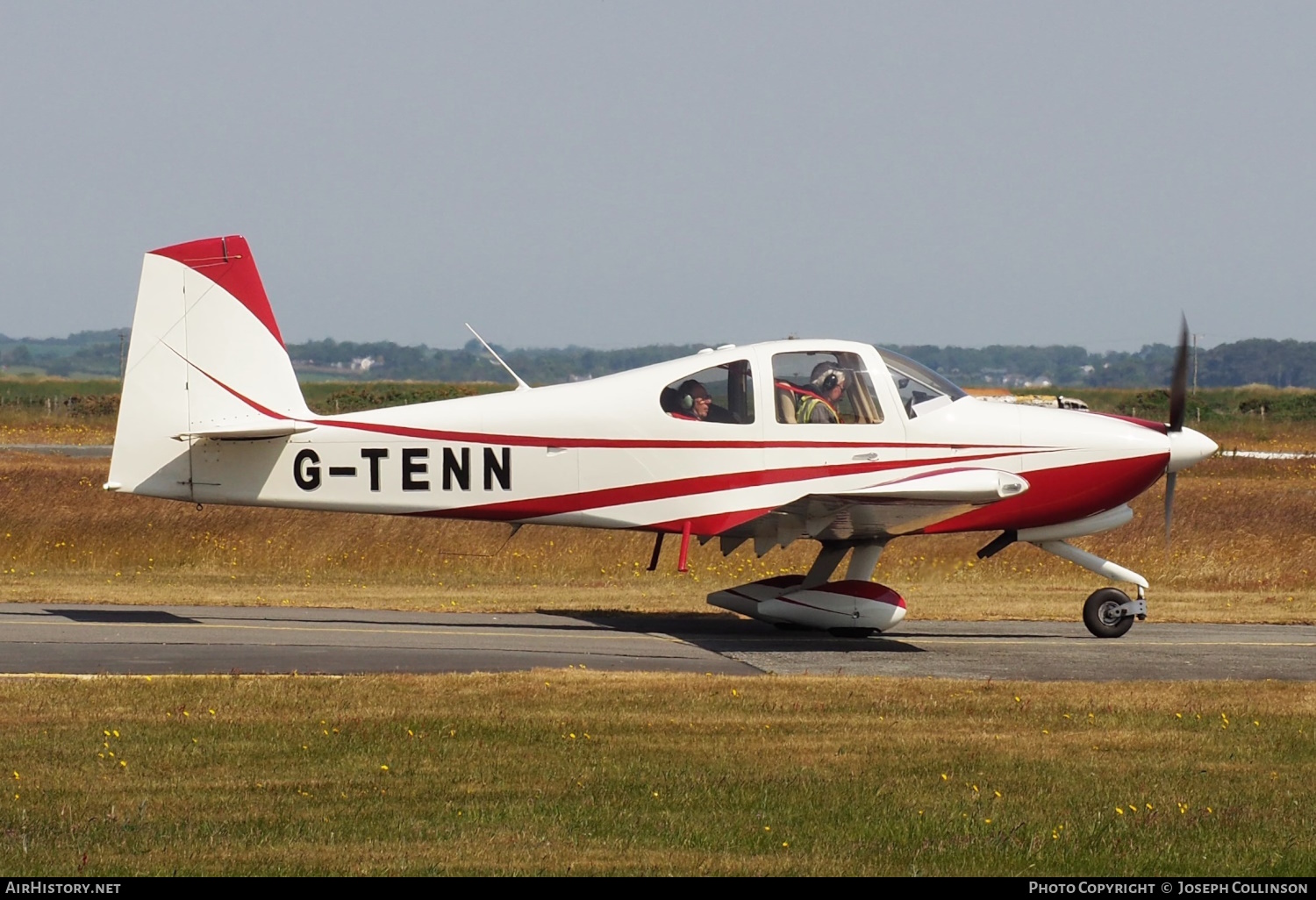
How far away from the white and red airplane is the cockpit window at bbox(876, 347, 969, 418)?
0.02 metres

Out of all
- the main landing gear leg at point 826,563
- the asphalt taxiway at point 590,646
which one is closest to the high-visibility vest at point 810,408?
the main landing gear leg at point 826,563

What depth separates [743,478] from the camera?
43.4 feet

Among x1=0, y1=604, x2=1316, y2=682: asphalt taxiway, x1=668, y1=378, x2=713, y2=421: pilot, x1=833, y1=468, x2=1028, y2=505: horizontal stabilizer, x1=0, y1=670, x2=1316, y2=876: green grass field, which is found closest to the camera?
x1=0, y1=670, x2=1316, y2=876: green grass field

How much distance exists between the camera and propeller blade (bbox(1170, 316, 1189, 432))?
13.5m

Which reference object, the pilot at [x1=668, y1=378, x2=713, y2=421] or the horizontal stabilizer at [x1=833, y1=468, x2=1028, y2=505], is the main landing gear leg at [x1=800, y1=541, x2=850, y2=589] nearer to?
the horizontal stabilizer at [x1=833, y1=468, x2=1028, y2=505]

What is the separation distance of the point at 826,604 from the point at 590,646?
92.0 inches

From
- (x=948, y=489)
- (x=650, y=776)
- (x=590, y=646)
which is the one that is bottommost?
(x=590, y=646)

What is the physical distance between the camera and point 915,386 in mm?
13406

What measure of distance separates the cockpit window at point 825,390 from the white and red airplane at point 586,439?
0.02 metres

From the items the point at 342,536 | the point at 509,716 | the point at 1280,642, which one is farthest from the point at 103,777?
the point at 342,536

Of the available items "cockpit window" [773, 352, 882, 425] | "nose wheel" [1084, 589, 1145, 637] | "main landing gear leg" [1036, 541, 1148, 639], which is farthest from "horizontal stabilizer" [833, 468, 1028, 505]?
"nose wheel" [1084, 589, 1145, 637]

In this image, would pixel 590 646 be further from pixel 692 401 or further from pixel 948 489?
pixel 948 489

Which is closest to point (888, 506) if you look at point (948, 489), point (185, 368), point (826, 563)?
point (948, 489)
